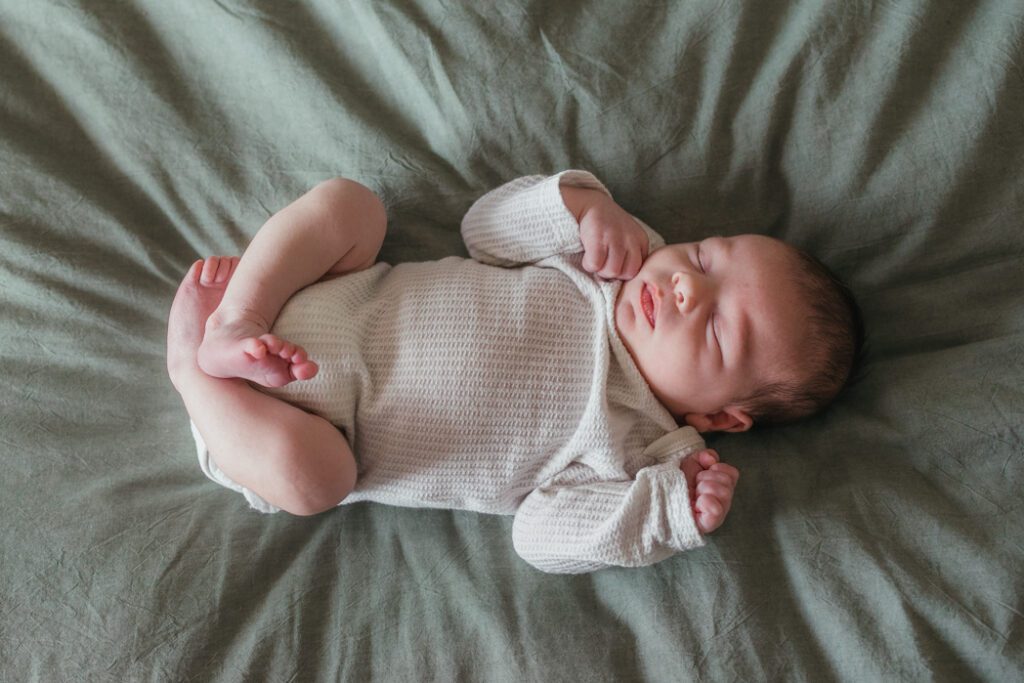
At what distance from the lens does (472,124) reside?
133 centimetres

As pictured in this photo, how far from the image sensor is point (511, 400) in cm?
121

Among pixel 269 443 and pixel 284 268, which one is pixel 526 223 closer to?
pixel 284 268

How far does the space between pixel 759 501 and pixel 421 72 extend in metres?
0.89

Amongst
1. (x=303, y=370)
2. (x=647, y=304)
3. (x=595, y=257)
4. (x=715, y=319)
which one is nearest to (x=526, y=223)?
(x=595, y=257)

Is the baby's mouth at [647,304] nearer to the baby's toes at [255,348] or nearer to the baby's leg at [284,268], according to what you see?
the baby's leg at [284,268]

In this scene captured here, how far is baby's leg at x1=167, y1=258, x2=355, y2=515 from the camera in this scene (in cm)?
110

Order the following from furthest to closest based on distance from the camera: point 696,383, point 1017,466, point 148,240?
point 148,240, point 696,383, point 1017,466

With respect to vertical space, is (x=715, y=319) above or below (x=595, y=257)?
below

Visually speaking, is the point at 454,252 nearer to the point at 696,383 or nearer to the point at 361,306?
the point at 361,306

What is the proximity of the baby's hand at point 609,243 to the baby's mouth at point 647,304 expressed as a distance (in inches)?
1.8

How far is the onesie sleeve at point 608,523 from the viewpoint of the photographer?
1118 millimetres

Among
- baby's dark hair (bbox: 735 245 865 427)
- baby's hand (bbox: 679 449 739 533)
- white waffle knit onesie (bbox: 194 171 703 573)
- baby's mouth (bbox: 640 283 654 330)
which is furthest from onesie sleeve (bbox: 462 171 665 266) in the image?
baby's hand (bbox: 679 449 739 533)

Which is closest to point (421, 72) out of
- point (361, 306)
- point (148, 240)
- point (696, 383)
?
point (361, 306)

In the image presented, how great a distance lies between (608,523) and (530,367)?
26 cm
